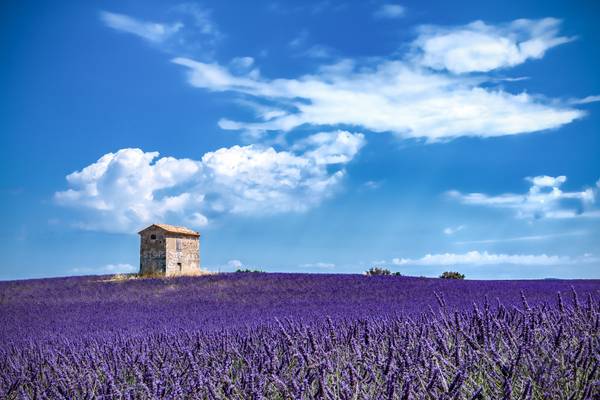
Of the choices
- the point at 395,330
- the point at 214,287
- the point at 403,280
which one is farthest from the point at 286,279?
the point at 395,330

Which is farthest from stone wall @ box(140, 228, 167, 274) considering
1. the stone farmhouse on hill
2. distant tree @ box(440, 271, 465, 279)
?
distant tree @ box(440, 271, 465, 279)

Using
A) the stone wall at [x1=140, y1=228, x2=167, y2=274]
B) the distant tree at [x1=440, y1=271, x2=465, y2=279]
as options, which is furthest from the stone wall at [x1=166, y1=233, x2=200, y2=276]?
the distant tree at [x1=440, y1=271, x2=465, y2=279]

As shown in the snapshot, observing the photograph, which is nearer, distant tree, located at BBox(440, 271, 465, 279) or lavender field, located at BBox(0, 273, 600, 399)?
lavender field, located at BBox(0, 273, 600, 399)

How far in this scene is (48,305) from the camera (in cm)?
1460

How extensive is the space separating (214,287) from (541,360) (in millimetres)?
14208

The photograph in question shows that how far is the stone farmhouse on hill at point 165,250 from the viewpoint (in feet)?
69.5

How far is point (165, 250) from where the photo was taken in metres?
21.1

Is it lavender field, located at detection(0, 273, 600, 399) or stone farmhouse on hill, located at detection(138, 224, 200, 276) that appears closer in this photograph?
lavender field, located at detection(0, 273, 600, 399)

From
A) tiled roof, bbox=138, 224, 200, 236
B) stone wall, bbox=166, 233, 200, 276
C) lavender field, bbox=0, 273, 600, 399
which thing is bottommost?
lavender field, bbox=0, 273, 600, 399

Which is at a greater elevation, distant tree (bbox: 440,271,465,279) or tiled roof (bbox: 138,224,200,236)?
tiled roof (bbox: 138,224,200,236)

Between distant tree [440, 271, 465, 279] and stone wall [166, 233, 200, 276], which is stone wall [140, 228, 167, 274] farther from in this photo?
distant tree [440, 271, 465, 279]

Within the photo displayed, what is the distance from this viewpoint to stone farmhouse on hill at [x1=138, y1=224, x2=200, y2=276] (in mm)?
21188

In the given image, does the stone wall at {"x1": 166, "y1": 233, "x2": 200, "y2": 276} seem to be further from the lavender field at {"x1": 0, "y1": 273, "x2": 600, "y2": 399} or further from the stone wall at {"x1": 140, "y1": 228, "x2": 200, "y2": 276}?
the lavender field at {"x1": 0, "y1": 273, "x2": 600, "y2": 399}

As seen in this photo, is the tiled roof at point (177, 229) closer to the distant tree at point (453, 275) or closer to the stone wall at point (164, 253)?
the stone wall at point (164, 253)
